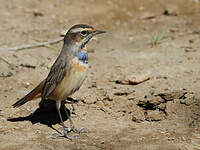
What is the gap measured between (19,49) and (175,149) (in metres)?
5.05

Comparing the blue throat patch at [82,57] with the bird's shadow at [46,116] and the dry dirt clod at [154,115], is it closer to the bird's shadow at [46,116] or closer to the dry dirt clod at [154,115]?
the bird's shadow at [46,116]

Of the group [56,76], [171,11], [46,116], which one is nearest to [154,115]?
[56,76]

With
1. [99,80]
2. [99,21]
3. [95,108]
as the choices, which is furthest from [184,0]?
[95,108]

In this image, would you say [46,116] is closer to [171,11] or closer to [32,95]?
[32,95]

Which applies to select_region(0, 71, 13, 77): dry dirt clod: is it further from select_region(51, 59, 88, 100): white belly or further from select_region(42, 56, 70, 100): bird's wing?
select_region(51, 59, 88, 100): white belly

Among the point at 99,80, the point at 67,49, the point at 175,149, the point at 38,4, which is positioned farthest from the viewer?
the point at 38,4

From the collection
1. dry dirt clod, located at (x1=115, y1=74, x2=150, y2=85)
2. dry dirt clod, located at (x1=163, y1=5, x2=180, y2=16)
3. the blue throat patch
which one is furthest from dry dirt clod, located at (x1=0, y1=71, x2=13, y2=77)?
dry dirt clod, located at (x1=163, y1=5, x2=180, y2=16)

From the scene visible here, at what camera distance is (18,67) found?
8.23 metres

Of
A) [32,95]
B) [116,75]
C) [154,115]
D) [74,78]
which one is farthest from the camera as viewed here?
[116,75]

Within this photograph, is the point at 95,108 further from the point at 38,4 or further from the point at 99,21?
the point at 38,4

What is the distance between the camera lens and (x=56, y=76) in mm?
5934

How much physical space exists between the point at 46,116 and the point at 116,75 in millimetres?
1929

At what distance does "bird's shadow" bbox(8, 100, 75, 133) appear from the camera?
21.3 ft

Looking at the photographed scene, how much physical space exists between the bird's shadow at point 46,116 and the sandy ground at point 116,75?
0.02m
